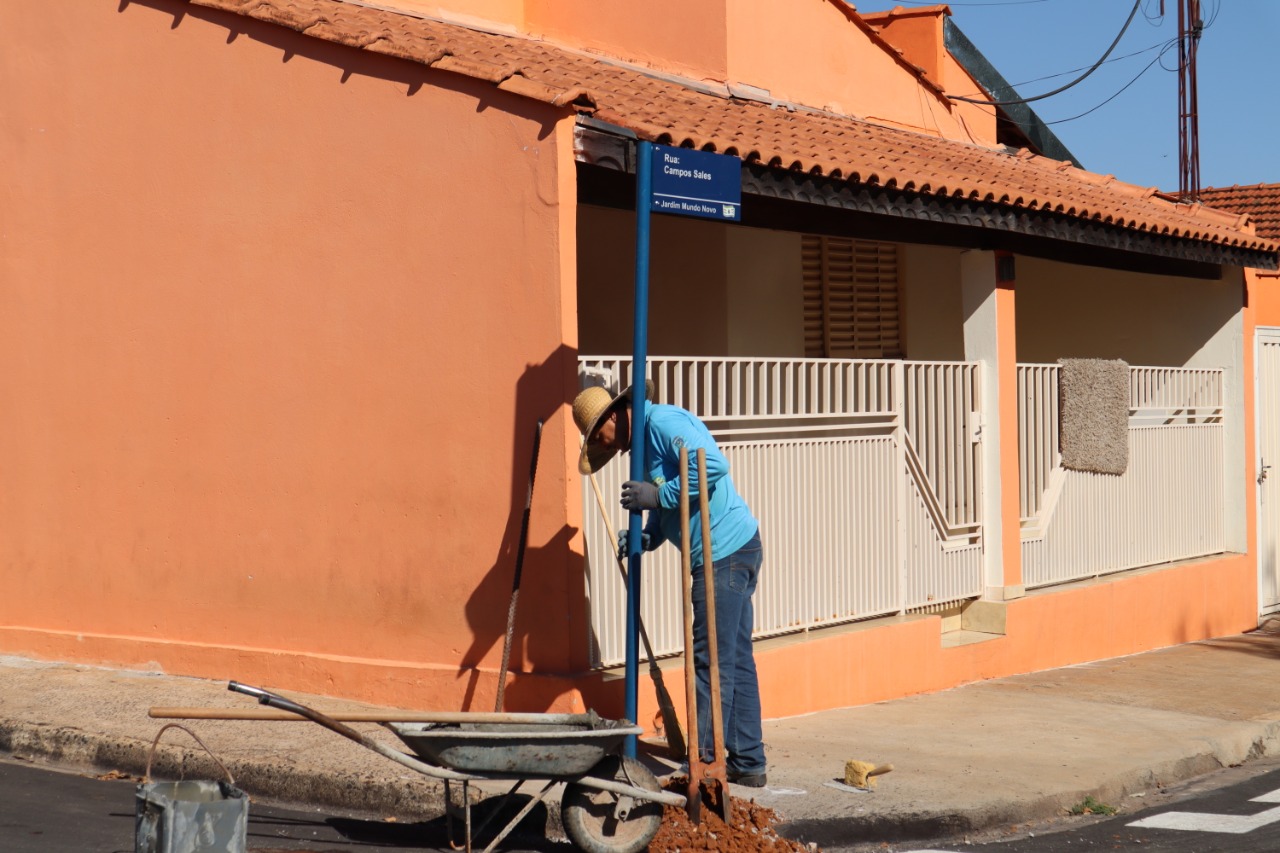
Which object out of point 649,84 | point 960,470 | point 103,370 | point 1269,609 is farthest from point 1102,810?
point 1269,609

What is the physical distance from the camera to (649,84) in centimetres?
949

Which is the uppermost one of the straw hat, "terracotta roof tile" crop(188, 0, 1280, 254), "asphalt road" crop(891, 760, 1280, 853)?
"terracotta roof tile" crop(188, 0, 1280, 254)

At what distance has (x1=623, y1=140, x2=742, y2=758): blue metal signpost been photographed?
6.05m

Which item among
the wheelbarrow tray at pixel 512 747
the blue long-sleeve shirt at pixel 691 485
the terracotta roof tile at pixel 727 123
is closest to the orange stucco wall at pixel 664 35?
the terracotta roof tile at pixel 727 123

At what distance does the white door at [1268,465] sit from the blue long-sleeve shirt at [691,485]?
26.7ft

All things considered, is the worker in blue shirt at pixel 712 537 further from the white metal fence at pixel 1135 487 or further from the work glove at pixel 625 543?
the white metal fence at pixel 1135 487

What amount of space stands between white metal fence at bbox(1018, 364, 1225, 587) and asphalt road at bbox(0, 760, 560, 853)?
18.4 ft

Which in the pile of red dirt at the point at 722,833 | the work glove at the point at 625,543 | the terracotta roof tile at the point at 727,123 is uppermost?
the terracotta roof tile at the point at 727,123

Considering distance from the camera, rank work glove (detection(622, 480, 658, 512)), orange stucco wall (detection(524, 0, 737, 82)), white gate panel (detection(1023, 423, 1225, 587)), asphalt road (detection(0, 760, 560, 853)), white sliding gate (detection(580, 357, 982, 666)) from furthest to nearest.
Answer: orange stucco wall (detection(524, 0, 737, 82)) → white gate panel (detection(1023, 423, 1225, 587)) → white sliding gate (detection(580, 357, 982, 666)) → work glove (detection(622, 480, 658, 512)) → asphalt road (detection(0, 760, 560, 853))

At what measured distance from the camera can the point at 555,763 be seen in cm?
523

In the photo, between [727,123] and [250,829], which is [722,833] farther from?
[727,123]

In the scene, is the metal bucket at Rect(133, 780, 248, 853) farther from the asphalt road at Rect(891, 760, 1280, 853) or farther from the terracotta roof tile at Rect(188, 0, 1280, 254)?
the terracotta roof tile at Rect(188, 0, 1280, 254)

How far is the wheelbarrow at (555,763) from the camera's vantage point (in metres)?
5.08

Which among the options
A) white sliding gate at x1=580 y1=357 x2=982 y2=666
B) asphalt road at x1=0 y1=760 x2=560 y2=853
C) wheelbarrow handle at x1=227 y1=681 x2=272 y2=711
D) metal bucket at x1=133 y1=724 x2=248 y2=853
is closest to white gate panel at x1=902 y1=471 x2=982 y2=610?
white sliding gate at x1=580 y1=357 x2=982 y2=666
